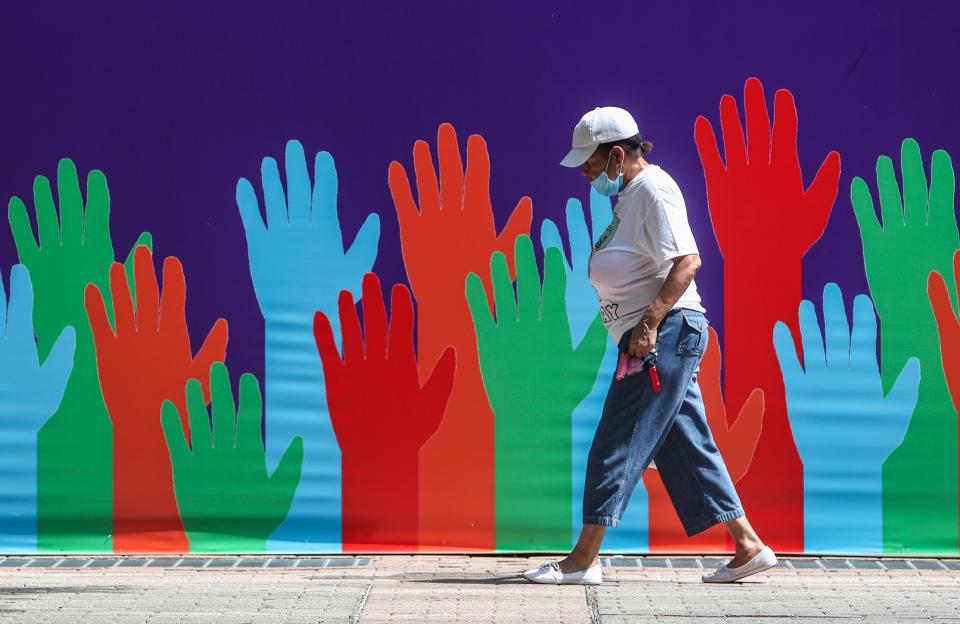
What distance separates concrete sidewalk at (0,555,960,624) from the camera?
15.0ft

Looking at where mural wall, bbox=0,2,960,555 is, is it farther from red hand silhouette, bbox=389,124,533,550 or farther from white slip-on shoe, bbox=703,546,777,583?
white slip-on shoe, bbox=703,546,777,583

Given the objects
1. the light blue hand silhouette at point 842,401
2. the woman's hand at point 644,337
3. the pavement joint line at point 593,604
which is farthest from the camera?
the light blue hand silhouette at point 842,401

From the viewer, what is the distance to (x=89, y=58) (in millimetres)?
5770

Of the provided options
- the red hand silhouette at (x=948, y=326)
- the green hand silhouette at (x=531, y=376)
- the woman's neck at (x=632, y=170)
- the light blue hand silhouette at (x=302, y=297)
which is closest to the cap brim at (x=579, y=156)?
the woman's neck at (x=632, y=170)

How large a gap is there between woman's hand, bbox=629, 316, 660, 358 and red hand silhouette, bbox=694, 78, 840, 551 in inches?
32.8

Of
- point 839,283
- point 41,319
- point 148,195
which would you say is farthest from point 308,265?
point 839,283

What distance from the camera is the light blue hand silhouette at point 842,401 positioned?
5.71 m

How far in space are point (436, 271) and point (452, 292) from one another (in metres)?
0.09

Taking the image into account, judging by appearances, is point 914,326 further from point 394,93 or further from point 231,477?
point 231,477

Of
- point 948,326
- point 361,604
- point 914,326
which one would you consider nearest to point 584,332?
point 914,326

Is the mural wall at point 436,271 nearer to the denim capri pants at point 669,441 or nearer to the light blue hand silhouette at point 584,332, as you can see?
the light blue hand silhouette at point 584,332

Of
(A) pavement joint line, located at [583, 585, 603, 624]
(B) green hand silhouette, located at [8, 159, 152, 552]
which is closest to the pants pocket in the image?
(A) pavement joint line, located at [583, 585, 603, 624]

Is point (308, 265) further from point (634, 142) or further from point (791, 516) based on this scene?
point (791, 516)

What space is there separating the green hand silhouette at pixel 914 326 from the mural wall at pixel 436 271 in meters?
0.01
